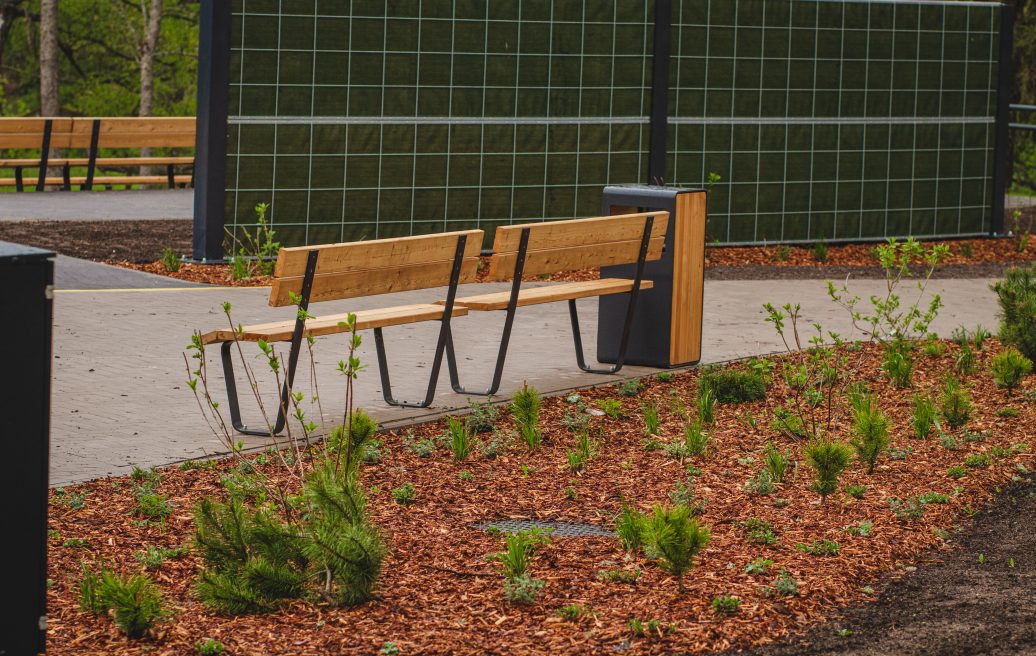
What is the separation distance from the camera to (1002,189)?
1828cm

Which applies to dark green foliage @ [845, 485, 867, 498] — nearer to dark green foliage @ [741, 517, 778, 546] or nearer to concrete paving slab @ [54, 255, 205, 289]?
dark green foliage @ [741, 517, 778, 546]

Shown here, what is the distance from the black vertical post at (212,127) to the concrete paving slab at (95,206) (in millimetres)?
3737

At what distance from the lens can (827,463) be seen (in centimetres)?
677

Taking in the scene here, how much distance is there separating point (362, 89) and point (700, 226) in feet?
16.4

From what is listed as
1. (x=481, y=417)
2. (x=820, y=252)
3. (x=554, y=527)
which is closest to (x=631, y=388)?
(x=481, y=417)

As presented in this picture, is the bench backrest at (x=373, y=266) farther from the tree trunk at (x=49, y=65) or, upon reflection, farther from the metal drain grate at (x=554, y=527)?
the tree trunk at (x=49, y=65)

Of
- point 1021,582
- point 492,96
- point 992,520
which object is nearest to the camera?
point 1021,582

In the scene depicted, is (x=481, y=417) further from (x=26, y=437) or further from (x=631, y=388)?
(x=26, y=437)

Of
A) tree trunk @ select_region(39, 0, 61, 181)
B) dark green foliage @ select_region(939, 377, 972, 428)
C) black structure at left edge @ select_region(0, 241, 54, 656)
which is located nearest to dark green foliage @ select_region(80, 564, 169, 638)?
black structure at left edge @ select_region(0, 241, 54, 656)

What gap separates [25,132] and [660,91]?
806cm

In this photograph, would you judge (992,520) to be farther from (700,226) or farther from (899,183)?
(899,183)

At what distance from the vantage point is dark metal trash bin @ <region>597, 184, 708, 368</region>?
32.4ft

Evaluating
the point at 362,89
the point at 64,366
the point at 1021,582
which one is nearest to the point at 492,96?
the point at 362,89

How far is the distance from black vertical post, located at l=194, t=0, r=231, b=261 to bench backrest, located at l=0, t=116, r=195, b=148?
6.31 metres
